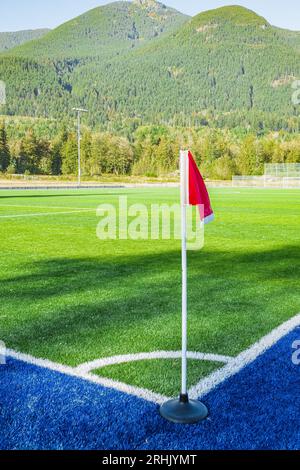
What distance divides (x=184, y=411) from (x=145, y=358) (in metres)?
0.86

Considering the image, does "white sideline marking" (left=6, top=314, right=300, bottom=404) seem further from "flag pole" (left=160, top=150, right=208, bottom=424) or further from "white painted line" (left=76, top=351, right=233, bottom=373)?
"flag pole" (left=160, top=150, right=208, bottom=424)

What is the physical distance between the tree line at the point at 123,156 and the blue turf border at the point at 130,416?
94909 millimetres

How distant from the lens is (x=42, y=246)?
350 inches

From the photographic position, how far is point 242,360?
3393 millimetres

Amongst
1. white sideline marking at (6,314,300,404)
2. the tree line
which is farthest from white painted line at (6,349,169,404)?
the tree line

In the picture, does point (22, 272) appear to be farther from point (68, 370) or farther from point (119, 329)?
point (68, 370)

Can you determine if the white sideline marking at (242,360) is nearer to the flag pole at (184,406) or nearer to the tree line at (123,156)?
the flag pole at (184,406)

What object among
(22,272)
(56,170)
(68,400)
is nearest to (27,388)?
(68,400)

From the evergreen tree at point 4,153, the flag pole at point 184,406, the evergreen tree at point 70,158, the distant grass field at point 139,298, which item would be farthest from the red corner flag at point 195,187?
the evergreen tree at point 70,158

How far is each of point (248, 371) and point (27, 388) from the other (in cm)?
142

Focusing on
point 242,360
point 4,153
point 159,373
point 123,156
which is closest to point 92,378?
point 159,373

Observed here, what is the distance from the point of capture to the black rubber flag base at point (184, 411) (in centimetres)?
255

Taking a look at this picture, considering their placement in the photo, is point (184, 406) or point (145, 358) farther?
point (145, 358)

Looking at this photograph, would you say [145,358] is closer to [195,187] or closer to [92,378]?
[92,378]
